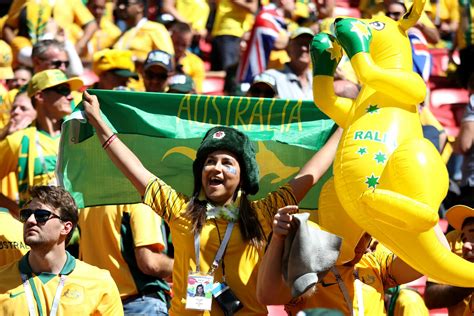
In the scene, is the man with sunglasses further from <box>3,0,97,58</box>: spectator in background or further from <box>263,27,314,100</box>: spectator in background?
<box>3,0,97,58</box>: spectator in background

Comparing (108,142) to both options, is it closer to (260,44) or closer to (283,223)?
(283,223)

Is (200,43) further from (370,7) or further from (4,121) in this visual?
(4,121)

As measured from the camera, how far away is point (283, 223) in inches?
218

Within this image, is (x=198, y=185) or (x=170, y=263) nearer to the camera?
(x=198, y=185)

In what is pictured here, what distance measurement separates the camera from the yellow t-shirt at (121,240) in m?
7.14

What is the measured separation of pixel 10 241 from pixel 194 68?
482cm

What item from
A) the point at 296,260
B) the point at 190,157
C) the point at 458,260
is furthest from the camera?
the point at 190,157

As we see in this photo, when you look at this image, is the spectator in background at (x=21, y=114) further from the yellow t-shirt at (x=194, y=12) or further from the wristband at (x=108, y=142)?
the yellow t-shirt at (x=194, y=12)

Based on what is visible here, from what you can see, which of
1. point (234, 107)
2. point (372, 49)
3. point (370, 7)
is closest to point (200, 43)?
point (370, 7)

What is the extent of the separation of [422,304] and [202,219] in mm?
1858

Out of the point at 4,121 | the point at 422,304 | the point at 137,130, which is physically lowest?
the point at 422,304

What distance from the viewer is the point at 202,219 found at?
607cm

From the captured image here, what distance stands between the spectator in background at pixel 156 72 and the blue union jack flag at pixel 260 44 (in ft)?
5.55

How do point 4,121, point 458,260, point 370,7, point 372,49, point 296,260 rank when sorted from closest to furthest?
1. point 296,260
2. point 458,260
3. point 372,49
4. point 4,121
5. point 370,7
